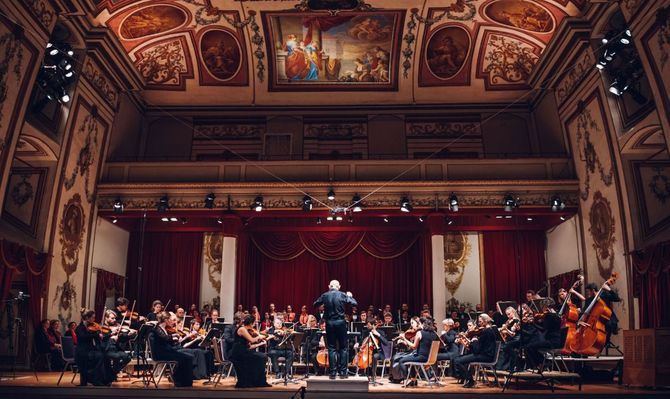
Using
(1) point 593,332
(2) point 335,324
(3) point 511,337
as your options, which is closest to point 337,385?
(2) point 335,324

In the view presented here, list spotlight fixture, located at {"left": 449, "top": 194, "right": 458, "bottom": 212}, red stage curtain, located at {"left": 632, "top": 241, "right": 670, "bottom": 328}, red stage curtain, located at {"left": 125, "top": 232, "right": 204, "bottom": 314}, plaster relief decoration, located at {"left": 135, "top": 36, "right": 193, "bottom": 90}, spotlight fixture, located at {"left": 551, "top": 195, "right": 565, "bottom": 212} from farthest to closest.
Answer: red stage curtain, located at {"left": 125, "top": 232, "right": 204, "bottom": 314}
plaster relief decoration, located at {"left": 135, "top": 36, "right": 193, "bottom": 90}
spotlight fixture, located at {"left": 449, "top": 194, "right": 458, "bottom": 212}
spotlight fixture, located at {"left": 551, "top": 195, "right": 565, "bottom": 212}
red stage curtain, located at {"left": 632, "top": 241, "right": 670, "bottom": 328}

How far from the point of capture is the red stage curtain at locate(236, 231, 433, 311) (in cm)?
1789

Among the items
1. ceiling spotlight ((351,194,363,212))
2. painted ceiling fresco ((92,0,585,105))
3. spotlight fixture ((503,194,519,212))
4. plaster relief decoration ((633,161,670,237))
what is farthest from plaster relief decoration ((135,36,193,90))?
plaster relief decoration ((633,161,670,237))

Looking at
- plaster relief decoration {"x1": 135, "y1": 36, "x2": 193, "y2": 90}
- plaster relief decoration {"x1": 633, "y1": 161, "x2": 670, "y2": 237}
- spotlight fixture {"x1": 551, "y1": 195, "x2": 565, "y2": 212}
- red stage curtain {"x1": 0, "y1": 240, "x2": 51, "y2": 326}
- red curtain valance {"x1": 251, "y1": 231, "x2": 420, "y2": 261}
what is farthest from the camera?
red curtain valance {"x1": 251, "y1": 231, "x2": 420, "y2": 261}

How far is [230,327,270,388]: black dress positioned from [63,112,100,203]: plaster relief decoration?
7025 millimetres

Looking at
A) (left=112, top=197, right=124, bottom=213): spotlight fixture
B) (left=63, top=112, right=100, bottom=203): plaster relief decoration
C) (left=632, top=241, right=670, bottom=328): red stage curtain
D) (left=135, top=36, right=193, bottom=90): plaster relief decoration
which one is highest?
(left=135, top=36, right=193, bottom=90): plaster relief decoration

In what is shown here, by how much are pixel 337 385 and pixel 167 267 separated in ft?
36.9

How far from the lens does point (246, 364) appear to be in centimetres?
889

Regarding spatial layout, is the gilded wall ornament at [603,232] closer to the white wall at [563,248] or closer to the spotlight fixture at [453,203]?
the white wall at [563,248]

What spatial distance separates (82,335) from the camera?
8672 mm

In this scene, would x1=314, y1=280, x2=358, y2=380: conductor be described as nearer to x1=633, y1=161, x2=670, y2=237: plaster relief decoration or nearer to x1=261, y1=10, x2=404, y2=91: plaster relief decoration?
x1=633, y1=161, x2=670, y2=237: plaster relief decoration

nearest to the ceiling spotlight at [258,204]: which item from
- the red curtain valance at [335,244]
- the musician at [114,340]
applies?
the red curtain valance at [335,244]

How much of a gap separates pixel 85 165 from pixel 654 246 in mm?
13086

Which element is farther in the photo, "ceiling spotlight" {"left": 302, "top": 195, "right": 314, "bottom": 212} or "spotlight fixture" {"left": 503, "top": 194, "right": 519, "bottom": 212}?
"ceiling spotlight" {"left": 302, "top": 195, "right": 314, "bottom": 212}
